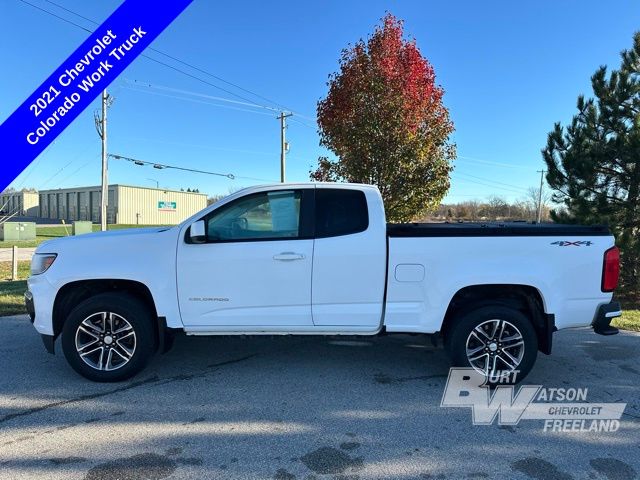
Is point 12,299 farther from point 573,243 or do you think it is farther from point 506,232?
point 573,243

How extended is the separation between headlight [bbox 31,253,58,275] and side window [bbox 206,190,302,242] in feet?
4.97

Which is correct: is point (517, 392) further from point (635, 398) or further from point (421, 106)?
point (421, 106)

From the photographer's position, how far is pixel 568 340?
6.14m

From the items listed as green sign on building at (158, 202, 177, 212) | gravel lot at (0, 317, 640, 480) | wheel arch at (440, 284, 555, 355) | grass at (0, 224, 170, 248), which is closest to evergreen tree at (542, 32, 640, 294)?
gravel lot at (0, 317, 640, 480)

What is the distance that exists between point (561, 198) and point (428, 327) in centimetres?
771

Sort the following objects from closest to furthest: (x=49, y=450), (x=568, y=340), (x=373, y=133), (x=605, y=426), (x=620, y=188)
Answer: (x=49, y=450) < (x=605, y=426) < (x=568, y=340) < (x=373, y=133) < (x=620, y=188)

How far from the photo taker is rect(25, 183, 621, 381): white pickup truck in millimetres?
4297

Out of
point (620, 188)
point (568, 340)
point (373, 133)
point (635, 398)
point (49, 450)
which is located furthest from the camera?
point (620, 188)

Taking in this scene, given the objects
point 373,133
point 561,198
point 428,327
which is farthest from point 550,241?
point 561,198

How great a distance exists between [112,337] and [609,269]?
184 inches

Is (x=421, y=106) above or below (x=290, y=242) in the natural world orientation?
above

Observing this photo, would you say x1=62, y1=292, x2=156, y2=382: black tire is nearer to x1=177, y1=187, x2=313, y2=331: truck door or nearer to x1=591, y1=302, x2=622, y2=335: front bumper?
Answer: x1=177, y1=187, x2=313, y2=331: truck door

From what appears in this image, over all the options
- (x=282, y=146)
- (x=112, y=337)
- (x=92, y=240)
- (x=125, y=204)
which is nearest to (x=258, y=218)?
(x=92, y=240)

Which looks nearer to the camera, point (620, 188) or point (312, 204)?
point (312, 204)
